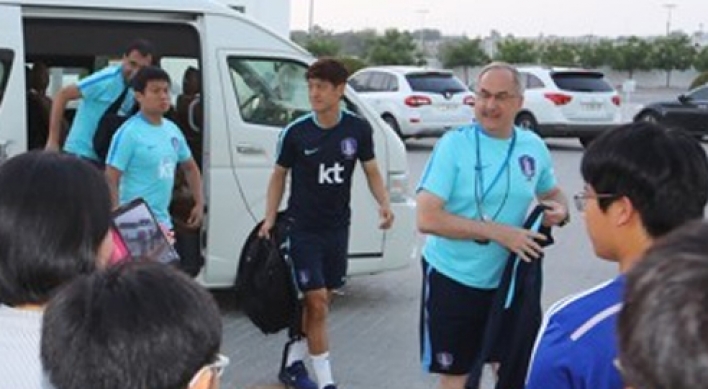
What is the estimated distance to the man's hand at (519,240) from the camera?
13.7 ft

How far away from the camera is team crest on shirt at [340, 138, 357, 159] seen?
576cm

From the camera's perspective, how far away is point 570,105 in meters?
22.2

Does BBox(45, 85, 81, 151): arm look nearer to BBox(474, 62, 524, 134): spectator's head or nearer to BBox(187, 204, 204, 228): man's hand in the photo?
BBox(187, 204, 204, 228): man's hand

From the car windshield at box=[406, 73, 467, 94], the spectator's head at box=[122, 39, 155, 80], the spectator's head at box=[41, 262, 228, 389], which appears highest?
the spectator's head at box=[122, 39, 155, 80]

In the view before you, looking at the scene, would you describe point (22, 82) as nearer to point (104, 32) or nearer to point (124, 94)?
point (124, 94)

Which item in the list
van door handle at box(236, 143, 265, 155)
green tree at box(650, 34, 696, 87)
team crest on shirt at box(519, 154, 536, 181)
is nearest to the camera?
team crest on shirt at box(519, 154, 536, 181)

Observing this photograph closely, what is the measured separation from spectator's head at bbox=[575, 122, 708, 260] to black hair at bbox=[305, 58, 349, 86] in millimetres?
3146

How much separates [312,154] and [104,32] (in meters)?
2.87

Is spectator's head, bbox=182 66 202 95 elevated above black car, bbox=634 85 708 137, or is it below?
above

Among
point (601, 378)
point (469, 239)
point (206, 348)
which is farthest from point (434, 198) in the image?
point (206, 348)

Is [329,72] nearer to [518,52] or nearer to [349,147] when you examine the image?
[349,147]

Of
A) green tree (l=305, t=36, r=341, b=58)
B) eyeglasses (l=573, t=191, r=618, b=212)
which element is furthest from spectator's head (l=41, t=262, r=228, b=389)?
green tree (l=305, t=36, r=341, b=58)

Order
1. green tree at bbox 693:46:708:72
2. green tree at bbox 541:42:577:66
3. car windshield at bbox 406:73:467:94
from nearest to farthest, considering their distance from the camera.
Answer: car windshield at bbox 406:73:467:94 → green tree at bbox 541:42:577:66 → green tree at bbox 693:46:708:72

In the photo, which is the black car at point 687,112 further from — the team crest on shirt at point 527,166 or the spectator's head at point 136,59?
the team crest on shirt at point 527,166
